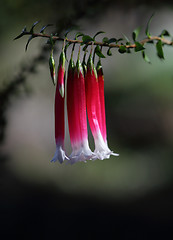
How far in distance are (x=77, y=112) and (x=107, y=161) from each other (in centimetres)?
112

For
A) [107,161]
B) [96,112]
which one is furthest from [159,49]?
[107,161]

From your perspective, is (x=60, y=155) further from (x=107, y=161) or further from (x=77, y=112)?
(x=107, y=161)

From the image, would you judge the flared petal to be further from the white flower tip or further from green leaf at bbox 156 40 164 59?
green leaf at bbox 156 40 164 59

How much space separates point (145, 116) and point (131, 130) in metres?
0.10

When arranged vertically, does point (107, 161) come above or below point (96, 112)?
below

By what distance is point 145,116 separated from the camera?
5.22 feet

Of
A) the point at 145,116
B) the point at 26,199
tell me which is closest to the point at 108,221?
the point at 26,199

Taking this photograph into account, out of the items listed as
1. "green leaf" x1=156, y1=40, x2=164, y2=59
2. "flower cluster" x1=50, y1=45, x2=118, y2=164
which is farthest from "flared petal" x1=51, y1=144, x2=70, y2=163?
"green leaf" x1=156, y1=40, x2=164, y2=59

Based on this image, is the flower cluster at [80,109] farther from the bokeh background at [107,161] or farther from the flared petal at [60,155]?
the bokeh background at [107,161]

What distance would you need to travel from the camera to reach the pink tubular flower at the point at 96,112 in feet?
1.47

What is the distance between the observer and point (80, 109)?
1.46 ft

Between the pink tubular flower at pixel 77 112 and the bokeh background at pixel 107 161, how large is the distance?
3.47ft

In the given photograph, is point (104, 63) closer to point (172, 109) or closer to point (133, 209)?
point (172, 109)

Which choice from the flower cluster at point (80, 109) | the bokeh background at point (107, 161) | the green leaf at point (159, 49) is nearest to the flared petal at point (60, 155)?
the flower cluster at point (80, 109)
